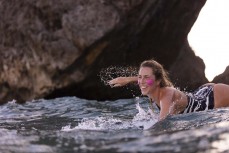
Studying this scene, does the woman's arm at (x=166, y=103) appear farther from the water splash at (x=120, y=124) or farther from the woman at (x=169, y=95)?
the water splash at (x=120, y=124)

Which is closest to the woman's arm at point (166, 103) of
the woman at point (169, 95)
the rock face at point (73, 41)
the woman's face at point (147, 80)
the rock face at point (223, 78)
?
the woman at point (169, 95)

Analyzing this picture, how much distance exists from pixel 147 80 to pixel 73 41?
7.29m

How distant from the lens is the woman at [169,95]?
6250 mm

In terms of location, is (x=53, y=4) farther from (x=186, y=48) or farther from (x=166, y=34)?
(x=186, y=48)

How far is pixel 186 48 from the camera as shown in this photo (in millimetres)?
19297

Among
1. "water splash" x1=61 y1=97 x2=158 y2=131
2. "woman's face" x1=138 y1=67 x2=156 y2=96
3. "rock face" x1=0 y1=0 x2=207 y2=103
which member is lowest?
"water splash" x1=61 y1=97 x2=158 y2=131

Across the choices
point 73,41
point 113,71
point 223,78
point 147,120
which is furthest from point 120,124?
point 223,78

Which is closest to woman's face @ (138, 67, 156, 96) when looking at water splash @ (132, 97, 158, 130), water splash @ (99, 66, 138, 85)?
water splash @ (132, 97, 158, 130)

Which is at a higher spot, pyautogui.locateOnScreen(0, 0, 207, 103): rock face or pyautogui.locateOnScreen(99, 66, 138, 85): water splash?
pyautogui.locateOnScreen(0, 0, 207, 103): rock face

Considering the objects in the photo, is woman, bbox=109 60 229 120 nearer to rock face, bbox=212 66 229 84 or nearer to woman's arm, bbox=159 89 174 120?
woman's arm, bbox=159 89 174 120

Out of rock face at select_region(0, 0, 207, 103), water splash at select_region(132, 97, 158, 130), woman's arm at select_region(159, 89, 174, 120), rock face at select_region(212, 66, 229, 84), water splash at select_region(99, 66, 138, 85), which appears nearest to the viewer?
woman's arm at select_region(159, 89, 174, 120)

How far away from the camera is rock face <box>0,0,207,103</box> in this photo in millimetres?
13258

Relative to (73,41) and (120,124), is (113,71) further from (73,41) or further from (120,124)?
(120,124)

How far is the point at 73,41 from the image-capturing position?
43.6ft
